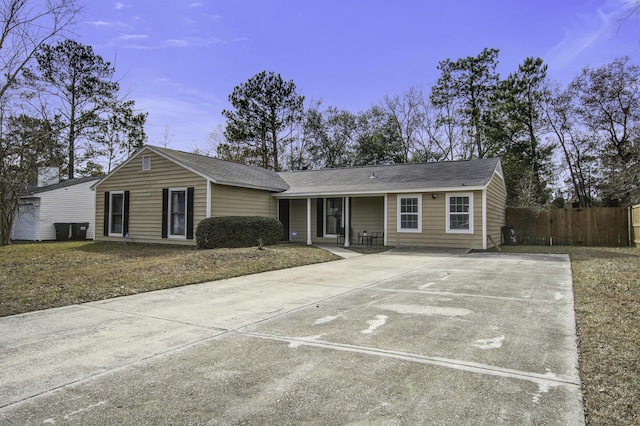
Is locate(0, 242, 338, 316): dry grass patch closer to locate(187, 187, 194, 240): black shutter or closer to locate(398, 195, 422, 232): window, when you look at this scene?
locate(187, 187, 194, 240): black shutter

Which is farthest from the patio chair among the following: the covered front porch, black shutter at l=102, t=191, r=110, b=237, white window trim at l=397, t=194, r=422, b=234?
black shutter at l=102, t=191, r=110, b=237

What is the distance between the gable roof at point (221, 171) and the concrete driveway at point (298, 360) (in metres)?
8.77

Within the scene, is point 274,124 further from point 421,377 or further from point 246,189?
point 421,377

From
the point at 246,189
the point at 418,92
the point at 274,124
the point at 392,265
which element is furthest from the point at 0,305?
the point at 418,92

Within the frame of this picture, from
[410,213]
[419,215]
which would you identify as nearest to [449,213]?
[419,215]

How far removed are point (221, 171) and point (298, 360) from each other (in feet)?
43.9

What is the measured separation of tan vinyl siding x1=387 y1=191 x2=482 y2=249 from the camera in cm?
1430

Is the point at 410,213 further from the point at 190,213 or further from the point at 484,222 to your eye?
the point at 190,213

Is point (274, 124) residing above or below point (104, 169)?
above

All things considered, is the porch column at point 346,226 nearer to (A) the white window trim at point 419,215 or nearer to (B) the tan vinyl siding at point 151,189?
(A) the white window trim at point 419,215

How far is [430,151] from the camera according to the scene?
31.2 meters

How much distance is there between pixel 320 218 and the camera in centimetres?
1833

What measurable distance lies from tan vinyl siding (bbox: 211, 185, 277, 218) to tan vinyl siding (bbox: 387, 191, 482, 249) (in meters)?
5.42

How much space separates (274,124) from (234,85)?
432cm
